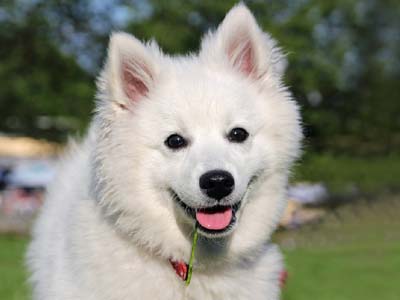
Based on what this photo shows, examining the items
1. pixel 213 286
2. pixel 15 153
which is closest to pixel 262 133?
pixel 213 286

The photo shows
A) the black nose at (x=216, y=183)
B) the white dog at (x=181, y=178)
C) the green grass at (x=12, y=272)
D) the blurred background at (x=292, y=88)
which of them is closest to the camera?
the black nose at (x=216, y=183)

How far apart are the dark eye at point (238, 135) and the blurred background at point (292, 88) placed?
1619 centimetres

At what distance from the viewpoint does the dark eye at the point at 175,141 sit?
4.59 meters

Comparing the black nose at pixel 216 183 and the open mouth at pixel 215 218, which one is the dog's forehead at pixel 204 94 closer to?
the black nose at pixel 216 183

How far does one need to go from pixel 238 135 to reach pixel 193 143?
31cm

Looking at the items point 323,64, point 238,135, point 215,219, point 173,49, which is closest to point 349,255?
point 238,135

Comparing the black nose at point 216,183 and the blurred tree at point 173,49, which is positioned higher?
the blurred tree at point 173,49

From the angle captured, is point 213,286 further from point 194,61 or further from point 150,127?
point 194,61

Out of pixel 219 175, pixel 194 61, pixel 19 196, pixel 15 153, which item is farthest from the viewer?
pixel 15 153

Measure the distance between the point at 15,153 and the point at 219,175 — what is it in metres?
42.0

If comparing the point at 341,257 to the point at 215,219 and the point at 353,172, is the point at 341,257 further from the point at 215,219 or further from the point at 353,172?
the point at 353,172

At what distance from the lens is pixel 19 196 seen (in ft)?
88.5

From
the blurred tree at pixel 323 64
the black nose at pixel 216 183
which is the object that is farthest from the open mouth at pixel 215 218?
the blurred tree at pixel 323 64

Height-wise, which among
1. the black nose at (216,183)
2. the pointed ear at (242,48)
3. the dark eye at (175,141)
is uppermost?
the pointed ear at (242,48)
